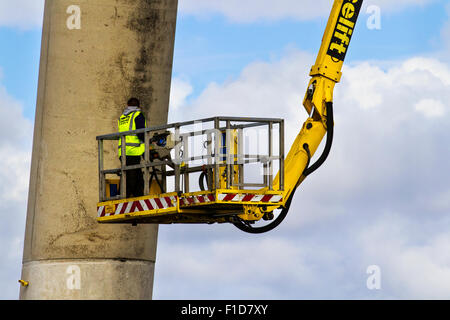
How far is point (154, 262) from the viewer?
953 inches

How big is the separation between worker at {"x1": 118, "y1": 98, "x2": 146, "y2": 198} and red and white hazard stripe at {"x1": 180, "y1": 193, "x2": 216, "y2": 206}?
1.39 meters

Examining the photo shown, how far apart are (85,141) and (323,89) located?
17.4 feet

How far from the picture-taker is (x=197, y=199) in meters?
19.3

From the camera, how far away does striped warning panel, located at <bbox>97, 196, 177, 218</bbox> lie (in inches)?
776

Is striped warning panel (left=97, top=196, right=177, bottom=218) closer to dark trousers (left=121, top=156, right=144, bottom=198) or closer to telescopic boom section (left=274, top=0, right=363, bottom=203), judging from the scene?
dark trousers (left=121, top=156, right=144, bottom=198)

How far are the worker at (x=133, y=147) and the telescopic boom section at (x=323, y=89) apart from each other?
2727 mm

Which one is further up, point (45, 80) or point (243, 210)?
point (45, 80)

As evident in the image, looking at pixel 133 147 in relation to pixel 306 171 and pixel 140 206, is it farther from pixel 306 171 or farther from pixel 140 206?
pixel 306 171

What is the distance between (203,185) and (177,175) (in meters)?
0.56

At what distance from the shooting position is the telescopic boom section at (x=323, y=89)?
20844 millimetres

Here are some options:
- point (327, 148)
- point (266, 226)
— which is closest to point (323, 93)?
point (327, 148)
